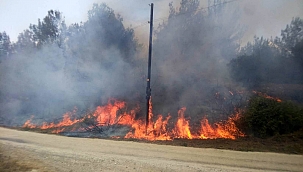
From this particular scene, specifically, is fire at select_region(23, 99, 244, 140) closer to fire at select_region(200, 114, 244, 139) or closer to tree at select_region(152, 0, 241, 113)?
fire at select_region(200, 114, 244, 139)

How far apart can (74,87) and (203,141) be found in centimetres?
1591

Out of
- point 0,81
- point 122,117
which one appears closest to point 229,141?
point 122,117

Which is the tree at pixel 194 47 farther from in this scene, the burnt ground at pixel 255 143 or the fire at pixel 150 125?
the burnt ground at pixel 255 143

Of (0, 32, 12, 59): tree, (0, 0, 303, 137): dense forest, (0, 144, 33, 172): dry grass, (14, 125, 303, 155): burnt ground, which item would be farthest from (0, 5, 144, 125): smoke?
(0, 32, 12, 59): tree

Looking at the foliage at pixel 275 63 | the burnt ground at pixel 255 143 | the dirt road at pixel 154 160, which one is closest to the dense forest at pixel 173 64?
the foliage at pixel 275 63

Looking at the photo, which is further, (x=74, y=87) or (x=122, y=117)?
(x=74, y=87)

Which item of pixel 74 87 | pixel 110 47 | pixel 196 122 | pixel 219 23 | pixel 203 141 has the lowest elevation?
pixel 203 141

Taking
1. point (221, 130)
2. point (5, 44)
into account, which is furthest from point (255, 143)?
point (5, 44)

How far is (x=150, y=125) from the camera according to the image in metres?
17.4

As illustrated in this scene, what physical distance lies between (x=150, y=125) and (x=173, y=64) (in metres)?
8.84

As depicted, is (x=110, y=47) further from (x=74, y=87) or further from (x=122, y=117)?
(x=122, y=117)

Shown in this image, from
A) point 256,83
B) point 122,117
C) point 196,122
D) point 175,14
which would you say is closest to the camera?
point 196,122

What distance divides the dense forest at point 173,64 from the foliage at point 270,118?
4718 mm

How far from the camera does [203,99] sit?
2038 cm
